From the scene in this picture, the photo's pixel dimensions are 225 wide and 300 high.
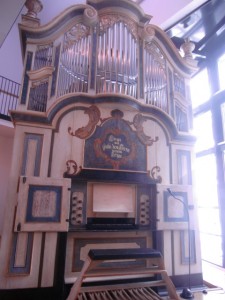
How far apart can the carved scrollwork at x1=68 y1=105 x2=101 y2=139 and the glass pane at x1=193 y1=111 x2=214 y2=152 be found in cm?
261

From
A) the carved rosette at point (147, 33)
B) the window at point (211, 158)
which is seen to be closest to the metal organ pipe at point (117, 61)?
the carved rosette at point (147, 33)

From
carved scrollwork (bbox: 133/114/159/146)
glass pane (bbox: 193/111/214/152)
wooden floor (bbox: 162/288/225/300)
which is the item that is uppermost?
glass pane (bbox: 193/111/214/152)

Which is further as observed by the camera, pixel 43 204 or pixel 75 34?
pixel 75 34

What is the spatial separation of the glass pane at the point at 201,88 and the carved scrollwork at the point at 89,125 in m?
2.79

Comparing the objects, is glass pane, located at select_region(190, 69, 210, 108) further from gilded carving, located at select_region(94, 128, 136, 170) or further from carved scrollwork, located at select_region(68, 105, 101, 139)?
carved scrollwork, located at select_region(68, 105, 101, 139)

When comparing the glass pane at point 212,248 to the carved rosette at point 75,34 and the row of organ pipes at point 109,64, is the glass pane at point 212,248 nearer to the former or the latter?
the row of organ pipes at point 109,64

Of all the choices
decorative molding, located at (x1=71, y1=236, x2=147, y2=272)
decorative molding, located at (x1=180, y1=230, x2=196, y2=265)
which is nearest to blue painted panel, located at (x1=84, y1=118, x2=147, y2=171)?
decorative molding, located at (x1=71, y1=236, x2=147, y2=272)

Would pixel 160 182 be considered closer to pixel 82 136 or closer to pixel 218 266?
pixel 82 136

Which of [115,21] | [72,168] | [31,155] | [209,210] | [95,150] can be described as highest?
[115,21]

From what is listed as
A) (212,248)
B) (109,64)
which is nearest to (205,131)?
(212,248)

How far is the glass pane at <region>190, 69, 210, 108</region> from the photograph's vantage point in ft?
18.1

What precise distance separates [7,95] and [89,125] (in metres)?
5.79

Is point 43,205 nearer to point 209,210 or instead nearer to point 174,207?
point 174,207

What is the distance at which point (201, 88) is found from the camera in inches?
230
